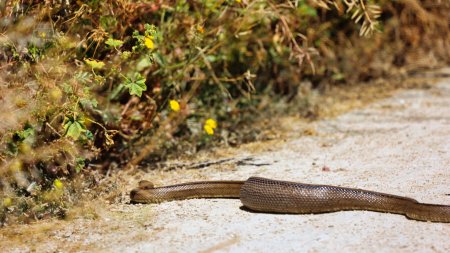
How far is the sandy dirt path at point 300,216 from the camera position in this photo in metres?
4.70

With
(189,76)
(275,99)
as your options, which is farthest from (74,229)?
(275,99)

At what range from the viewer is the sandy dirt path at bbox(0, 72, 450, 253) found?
4703mm

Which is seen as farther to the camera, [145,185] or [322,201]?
[145,185]

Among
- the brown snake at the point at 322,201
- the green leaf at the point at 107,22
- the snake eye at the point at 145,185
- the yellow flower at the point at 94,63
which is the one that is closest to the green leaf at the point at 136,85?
the yellow flower at the point at 94,63

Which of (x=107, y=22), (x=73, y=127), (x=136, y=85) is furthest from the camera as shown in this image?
(x=107, y=22)

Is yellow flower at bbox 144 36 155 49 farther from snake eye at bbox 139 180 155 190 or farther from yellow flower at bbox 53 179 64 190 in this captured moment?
yellow flower at bbox 53 179 64 190

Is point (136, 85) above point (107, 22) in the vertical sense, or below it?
below

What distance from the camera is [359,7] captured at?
682 cm

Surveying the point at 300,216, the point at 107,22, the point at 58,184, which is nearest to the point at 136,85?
the point at 107,22

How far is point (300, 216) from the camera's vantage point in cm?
522

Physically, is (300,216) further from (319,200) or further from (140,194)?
(140,194)

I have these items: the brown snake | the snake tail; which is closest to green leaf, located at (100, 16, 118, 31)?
the brown snake

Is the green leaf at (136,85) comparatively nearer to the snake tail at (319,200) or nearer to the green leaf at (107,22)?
the green leaf at (107,22)

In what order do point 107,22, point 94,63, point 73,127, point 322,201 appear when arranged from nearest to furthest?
point 322,201 → point 73,127 → point 94,63 → point 107,22
